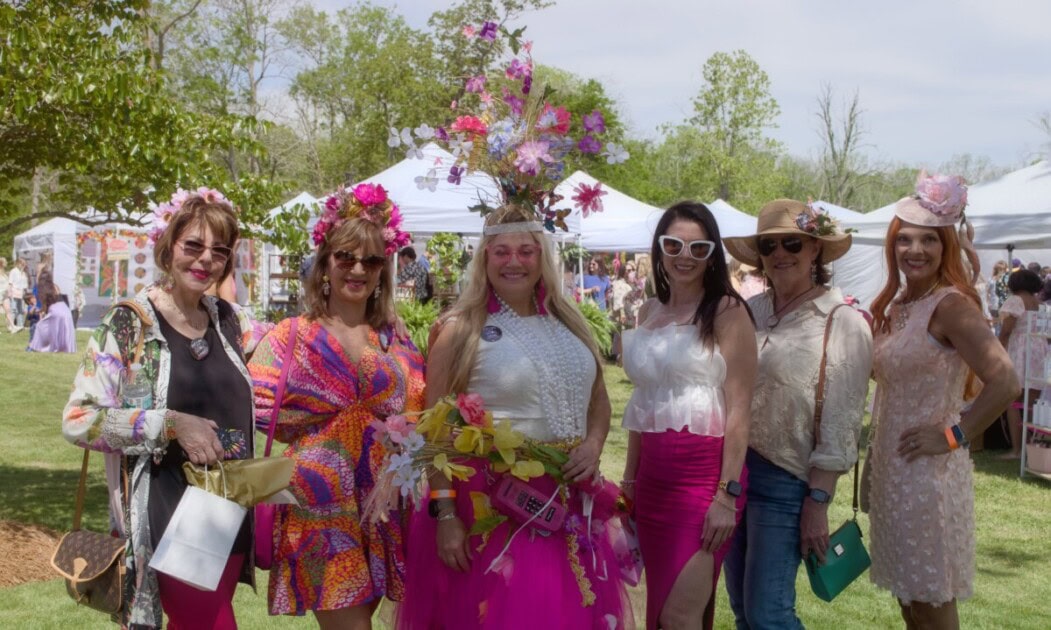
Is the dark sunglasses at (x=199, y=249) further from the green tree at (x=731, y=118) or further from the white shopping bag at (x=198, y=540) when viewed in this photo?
the green tree at (x=731, y=118)

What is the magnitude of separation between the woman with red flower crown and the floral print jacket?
826 mm

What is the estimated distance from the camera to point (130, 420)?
8.98 ft

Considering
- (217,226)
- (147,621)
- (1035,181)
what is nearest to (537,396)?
(217,226)

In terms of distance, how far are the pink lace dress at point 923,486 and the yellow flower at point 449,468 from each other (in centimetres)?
165

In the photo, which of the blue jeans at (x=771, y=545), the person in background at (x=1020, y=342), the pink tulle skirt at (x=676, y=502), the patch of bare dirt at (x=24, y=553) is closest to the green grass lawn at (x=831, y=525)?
the patch of bare dirt at (x=24, y=553)

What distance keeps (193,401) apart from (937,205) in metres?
2.71

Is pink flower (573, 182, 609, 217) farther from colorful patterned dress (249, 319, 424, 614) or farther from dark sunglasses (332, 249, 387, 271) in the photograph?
colorful patterned dress (249, 319, 424, 614)

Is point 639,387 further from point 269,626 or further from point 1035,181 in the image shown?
point 1035,181

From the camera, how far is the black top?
9.34 feet

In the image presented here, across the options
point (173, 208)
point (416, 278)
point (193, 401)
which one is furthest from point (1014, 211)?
point (193, 401)

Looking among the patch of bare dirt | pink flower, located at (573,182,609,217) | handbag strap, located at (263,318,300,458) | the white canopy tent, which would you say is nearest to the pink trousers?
handbag strap, located at (263,318,300,458)

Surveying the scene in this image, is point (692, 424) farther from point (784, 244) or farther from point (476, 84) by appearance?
point (476, 84)

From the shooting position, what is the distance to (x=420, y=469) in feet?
9.53

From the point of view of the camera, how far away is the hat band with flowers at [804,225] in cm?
350
